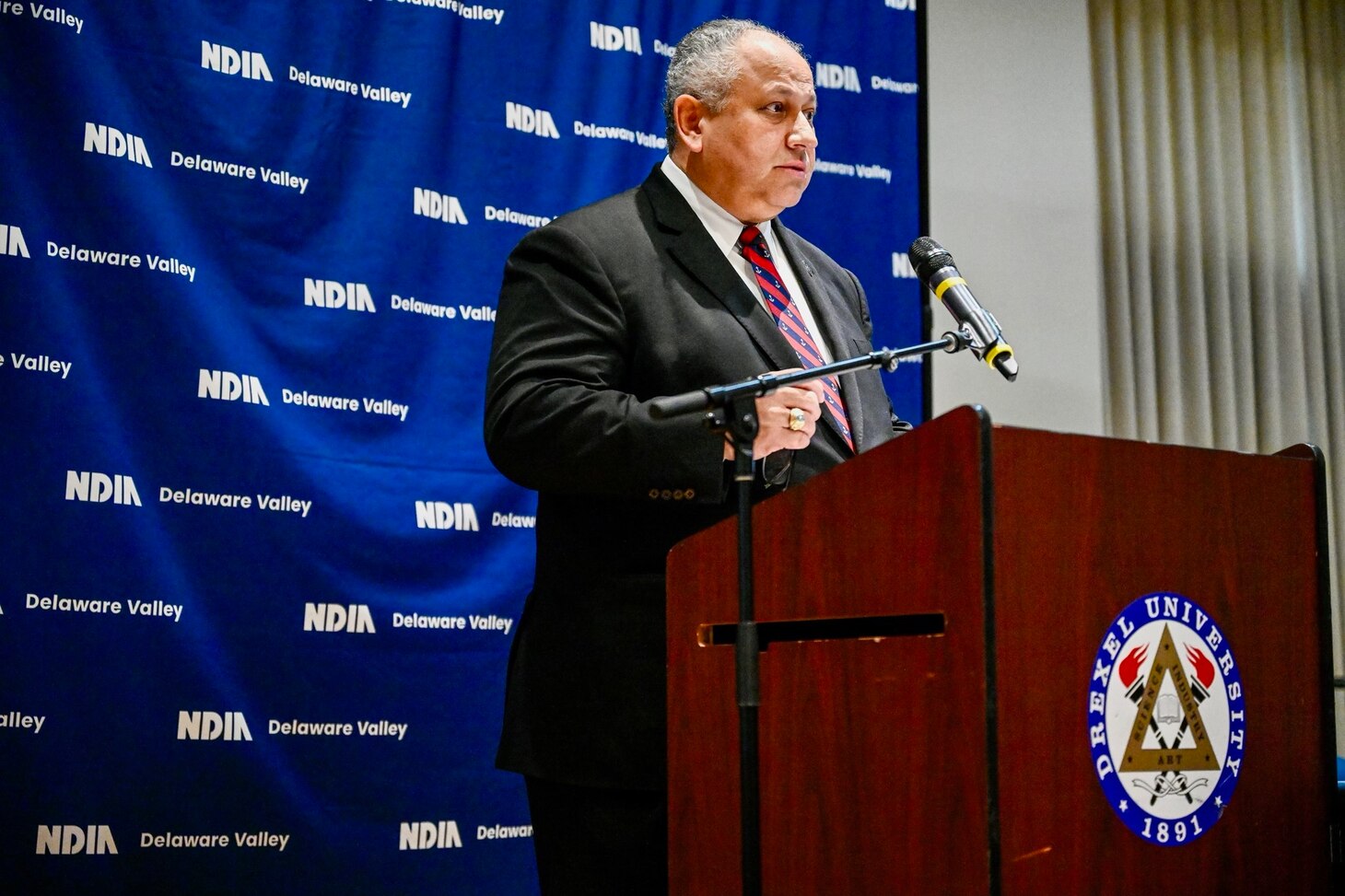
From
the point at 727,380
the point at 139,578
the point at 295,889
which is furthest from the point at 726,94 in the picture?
the point at 295,889

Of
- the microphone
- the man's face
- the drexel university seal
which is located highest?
the man's face

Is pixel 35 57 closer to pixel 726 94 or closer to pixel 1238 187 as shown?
pixel 726 94

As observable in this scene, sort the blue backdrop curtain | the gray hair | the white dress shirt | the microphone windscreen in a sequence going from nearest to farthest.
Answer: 1. the microphone windscreen
2. the white dress shirt
3. the gray hair
4. the blue backdrop curtain

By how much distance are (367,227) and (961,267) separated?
200 cm

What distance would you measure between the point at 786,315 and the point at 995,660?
974 mm

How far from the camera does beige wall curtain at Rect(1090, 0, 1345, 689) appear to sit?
4.44 metres

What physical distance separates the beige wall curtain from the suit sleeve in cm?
302

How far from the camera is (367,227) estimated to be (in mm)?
3324

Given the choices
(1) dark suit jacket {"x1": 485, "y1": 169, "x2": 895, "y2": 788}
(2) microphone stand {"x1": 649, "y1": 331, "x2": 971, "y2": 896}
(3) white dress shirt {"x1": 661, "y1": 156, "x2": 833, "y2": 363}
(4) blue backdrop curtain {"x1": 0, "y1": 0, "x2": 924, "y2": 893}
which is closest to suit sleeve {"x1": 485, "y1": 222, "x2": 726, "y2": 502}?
(1) dark suit jacket {"x1": 485, "y1": 169, "x2": 895, "y2": 788}

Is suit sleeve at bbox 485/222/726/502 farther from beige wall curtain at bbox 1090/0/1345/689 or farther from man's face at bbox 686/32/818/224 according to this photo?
beige wall curtain at bbox 1090/0/1345/689

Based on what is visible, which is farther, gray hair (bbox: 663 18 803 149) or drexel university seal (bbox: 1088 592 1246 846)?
gray hair (bbox: 663 18 803 149)

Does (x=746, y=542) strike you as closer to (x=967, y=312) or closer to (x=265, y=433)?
(x=967, y=312)

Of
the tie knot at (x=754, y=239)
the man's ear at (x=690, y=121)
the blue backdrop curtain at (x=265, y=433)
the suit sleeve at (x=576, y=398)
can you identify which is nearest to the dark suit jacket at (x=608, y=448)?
the suit sleeve at (x=576, y=398)

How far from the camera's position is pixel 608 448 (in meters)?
1.61
